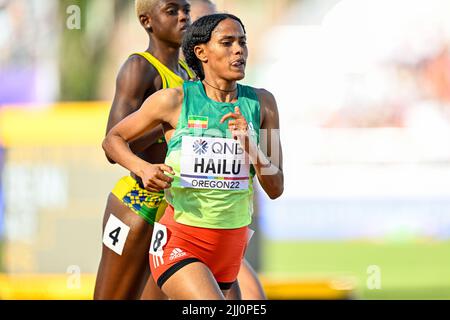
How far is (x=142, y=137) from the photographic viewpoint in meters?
5.18

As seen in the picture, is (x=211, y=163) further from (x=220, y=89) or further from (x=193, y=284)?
(x=193, y=284)

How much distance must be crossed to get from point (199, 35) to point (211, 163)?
57 cm

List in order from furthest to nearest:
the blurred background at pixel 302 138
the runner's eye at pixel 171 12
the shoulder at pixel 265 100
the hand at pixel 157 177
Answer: the blurred background at pixel 302 138 < the runner's eye at pixel 171 12 < the shoulder at pixel 265 100 < the hand at pixel 157 177

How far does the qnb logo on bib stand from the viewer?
457cm

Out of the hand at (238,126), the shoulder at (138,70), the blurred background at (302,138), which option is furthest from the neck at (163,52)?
the blurred background at (302,138)

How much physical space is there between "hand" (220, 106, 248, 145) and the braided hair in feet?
1.38

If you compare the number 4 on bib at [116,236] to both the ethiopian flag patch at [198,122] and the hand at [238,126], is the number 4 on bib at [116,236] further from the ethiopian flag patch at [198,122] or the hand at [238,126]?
the hand at [238,126]

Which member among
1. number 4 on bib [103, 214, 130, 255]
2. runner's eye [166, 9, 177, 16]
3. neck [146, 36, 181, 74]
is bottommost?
number 4 on bib [103, 214, 130, 255]

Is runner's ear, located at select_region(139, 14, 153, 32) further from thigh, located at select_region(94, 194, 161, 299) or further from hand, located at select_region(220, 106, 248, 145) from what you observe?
hand, located at select_region(220, 106, 248, 145)

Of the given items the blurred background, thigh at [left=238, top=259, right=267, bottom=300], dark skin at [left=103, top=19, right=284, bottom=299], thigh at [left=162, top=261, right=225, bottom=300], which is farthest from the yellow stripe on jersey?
the blurred background

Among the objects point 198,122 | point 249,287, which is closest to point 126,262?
point 249,287

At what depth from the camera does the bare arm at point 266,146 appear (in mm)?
4395

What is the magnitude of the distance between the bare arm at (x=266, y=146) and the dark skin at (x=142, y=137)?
2.29ft

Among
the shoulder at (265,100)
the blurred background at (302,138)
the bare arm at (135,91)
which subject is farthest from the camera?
the blurred background at (302,138)
